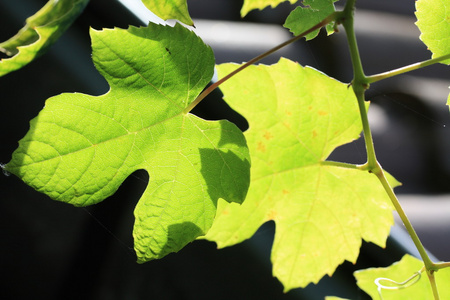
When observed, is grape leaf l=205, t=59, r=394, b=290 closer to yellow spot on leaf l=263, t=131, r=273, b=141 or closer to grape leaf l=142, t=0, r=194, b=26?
yellow spot on leaf l=263, t=131, r=273, b=141

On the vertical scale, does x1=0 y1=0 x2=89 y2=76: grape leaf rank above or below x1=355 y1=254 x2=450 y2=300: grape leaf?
above

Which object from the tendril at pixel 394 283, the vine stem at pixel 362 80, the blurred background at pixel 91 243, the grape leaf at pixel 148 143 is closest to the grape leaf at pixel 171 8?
the grape leaf at pixel 148 143

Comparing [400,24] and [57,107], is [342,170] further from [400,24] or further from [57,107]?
[400,24]

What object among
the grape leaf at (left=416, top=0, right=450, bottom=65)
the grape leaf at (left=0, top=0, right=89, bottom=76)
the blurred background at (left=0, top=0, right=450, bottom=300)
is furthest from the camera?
the blurred background at (left=0, top=0, right=450, bottom=300)

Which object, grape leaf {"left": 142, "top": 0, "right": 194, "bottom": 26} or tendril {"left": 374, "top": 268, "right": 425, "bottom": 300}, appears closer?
grape leaf {"left": 142, "top": 0, "right": 194, "bottom": 26}

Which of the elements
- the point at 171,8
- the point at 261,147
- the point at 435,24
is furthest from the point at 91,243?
the point at 435,24

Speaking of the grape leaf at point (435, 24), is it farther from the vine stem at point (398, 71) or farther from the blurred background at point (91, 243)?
the blurred background at point (91, 243)

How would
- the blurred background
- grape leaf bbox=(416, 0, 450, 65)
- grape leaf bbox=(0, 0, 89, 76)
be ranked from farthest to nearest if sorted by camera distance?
the blurred background → grape leaf bbox=(416, 0, 450, 65) → grape leaf bbox=(0, 0, 89, 76)

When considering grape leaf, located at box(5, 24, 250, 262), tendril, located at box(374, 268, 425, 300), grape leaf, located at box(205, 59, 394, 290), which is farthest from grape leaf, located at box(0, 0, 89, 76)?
tendril, located at box(374, 268, 425, 300)
